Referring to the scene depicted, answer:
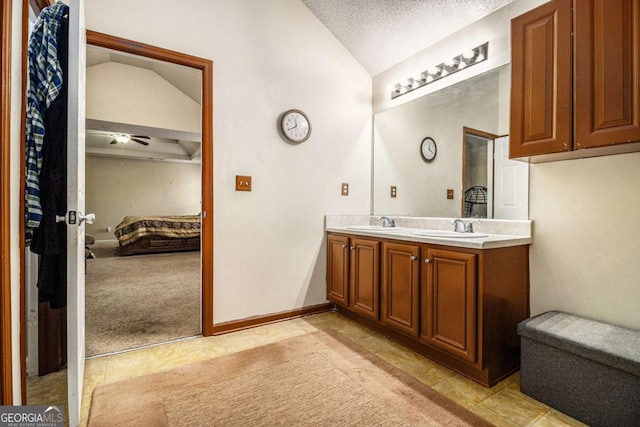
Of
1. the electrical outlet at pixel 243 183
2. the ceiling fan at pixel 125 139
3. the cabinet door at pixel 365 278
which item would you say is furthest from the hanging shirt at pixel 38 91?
the ceiling fan at pixel 125 139

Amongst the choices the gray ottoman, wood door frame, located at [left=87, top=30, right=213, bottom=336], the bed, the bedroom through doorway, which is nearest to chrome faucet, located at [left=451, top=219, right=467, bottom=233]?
the gray ottoman

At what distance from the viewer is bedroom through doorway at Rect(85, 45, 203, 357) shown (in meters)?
2.63

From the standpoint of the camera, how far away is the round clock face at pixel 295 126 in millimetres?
2600

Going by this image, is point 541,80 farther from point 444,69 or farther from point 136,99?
point 136,99

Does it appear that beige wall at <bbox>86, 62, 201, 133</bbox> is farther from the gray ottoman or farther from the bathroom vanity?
the gray ottoman

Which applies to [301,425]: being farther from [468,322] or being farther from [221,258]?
[221,258]

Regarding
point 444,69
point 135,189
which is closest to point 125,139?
point 135,189

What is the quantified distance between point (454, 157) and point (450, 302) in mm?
1274

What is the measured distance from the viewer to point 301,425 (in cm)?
135

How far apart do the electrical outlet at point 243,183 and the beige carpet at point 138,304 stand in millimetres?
1178

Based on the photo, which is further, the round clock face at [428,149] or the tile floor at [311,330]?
the round clock face at [428,149]

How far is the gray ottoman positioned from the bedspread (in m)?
6.36

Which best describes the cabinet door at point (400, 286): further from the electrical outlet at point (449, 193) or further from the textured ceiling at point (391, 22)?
the textured ceiling at point (391, 22)

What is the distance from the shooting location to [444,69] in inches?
96.8
